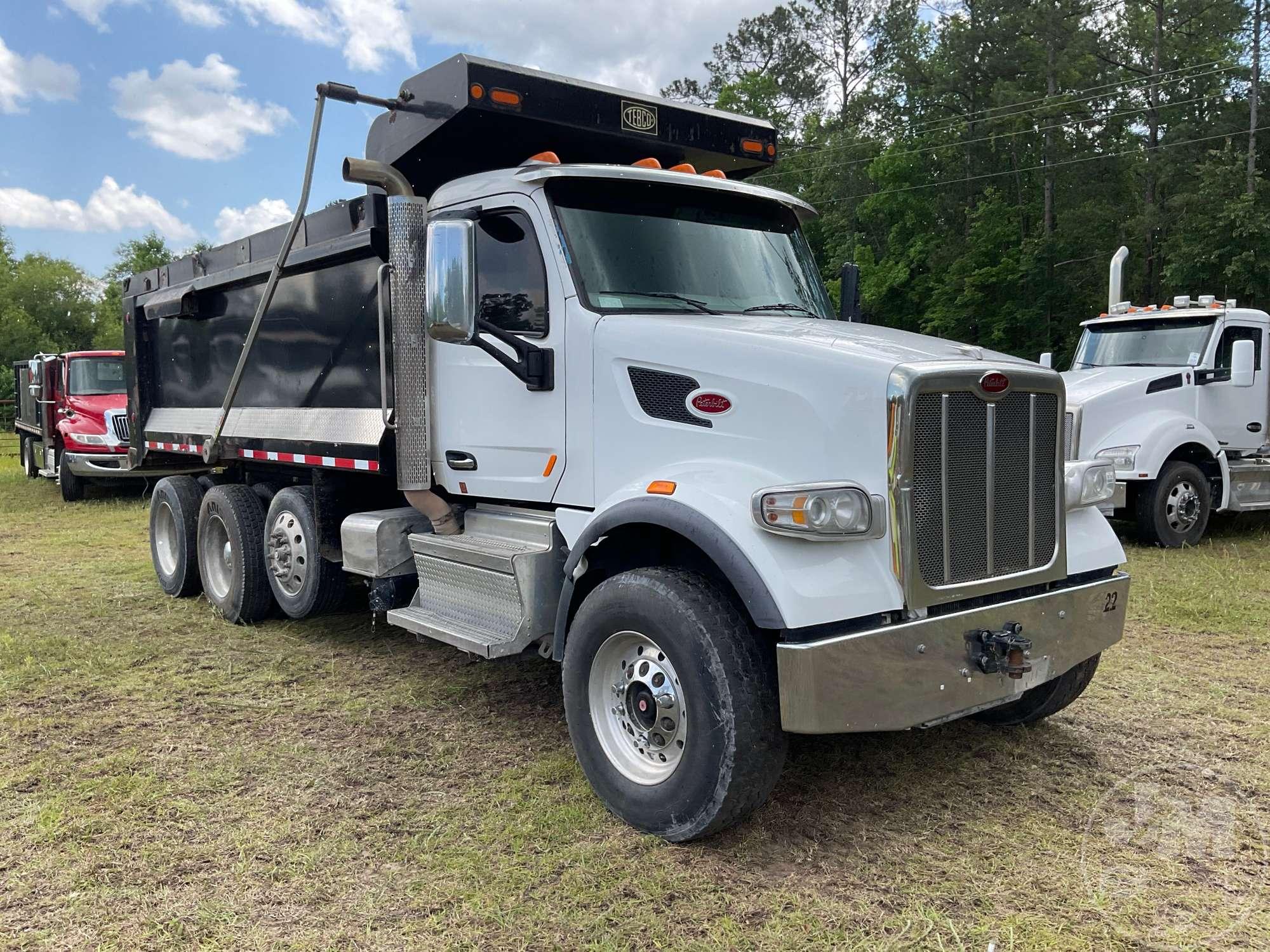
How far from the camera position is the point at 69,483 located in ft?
50.3

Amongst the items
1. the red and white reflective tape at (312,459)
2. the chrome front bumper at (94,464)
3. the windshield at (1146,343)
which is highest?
the windshield at (1146,343)

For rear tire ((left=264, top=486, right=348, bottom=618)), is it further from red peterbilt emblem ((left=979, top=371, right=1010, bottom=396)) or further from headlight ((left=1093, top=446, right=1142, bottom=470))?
headlight ((left=1093, top=446, right=1142, bottom=470))

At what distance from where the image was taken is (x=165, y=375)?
27.1 feet

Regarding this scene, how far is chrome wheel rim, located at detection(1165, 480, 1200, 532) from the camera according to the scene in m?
9.77

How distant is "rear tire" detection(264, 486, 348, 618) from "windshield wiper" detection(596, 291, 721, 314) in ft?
9.36

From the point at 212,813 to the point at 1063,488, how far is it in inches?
145

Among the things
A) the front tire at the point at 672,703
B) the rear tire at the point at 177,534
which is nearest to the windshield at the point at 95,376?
the rear tire at the point at 177,534

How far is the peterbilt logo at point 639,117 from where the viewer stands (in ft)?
17.7

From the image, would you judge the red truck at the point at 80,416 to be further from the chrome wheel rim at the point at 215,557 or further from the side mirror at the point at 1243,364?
the side mirror at the point at 1243,364

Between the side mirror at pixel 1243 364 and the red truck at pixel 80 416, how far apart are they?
13.8 m

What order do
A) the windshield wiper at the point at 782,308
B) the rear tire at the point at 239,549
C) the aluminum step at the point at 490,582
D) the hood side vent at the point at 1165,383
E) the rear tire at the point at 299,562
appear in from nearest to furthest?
the aluminum step at the point at 490,582
the windshield wiper at the point at 782,308
the rear tire at the point at 299,562
the rear tire at the point at 239,549
the hood side vent at the point at 1165,383

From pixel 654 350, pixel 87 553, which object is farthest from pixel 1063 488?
pixel 87 553

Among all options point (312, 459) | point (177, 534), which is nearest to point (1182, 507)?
point (312, 459)

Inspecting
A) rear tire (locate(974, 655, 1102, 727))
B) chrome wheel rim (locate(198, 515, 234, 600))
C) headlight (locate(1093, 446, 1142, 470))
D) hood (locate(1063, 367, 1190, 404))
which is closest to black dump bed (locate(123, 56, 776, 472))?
chrome wheel rim (locate(198, 515, 234, 600))
